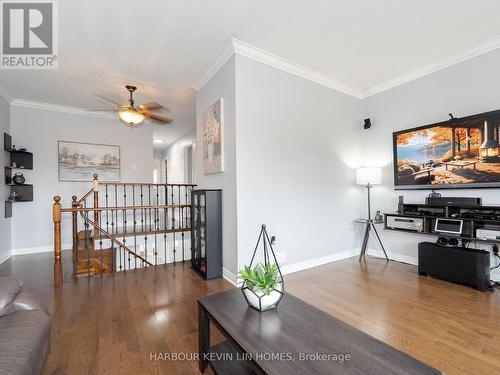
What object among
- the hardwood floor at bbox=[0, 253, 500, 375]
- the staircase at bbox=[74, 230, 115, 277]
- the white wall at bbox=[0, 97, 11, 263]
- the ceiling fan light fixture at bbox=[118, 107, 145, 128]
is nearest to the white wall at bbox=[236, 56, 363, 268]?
the hardwood floor at bbox=[0, 253, 500, 375]

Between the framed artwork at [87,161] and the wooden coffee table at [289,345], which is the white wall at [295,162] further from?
the framed artwork at [87,161]

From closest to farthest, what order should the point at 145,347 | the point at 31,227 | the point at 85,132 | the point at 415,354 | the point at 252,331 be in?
the point at 252,331 → the point at 415,354 → the point at 145,347 → the point at 31,227 → the point at 85,132

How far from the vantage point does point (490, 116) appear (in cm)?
279

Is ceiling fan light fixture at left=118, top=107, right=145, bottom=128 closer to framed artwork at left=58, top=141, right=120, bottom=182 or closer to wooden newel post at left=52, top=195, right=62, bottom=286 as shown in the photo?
wooden newel post at left=52, top=195, right=62, bottom=286

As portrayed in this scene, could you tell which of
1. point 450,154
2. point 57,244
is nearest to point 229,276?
point 57,244

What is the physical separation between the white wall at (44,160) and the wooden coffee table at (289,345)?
477 centimetres

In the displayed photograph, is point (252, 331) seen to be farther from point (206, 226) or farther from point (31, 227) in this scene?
point (31, 227)

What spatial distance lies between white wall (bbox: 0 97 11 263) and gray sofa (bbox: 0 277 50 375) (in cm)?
343

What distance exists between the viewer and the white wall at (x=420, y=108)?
2885 millimetres


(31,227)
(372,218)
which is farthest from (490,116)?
(31,227)

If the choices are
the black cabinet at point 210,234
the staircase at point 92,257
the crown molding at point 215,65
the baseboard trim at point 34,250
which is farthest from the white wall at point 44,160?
the black cabinet at point 210,234

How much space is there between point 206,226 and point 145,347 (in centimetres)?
155

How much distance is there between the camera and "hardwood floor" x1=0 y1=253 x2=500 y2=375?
1629mm

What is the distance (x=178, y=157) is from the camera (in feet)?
26.2
